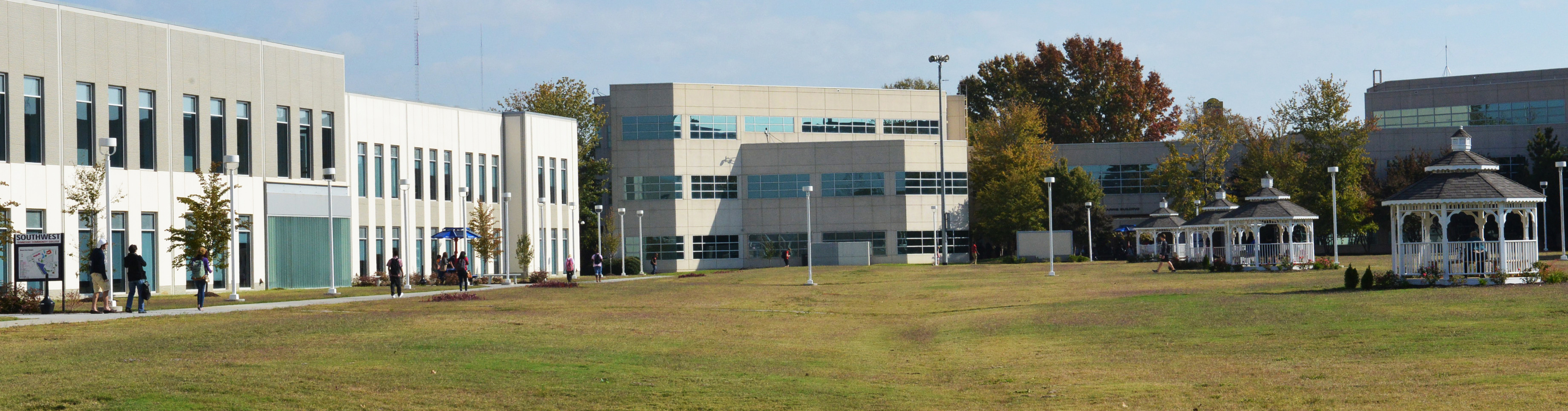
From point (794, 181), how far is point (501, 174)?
2911cm

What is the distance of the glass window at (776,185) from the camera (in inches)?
3812

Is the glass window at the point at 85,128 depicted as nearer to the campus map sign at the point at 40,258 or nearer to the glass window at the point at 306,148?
the glass window at the point at 306,148

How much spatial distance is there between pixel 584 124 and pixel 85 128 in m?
58.8

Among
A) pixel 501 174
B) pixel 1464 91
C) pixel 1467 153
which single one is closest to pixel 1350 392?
pixel 1467 153

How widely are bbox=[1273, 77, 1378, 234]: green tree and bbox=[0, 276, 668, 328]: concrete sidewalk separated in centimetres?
6220

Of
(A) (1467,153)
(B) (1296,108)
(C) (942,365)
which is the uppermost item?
(B) (1296,108)

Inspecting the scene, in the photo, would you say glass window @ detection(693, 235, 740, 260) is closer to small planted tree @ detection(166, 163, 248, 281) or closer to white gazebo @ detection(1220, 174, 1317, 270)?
white gazebo @ detection(1220, 174, 1317, 270)

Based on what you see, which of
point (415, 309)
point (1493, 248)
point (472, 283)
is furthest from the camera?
point (472, 283)

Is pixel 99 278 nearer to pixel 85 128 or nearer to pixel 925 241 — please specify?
pixel 85 128

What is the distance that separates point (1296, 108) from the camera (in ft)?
296

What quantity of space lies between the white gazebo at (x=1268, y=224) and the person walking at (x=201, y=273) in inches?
1506

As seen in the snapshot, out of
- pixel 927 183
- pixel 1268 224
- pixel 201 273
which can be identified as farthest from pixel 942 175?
pixel 201 273

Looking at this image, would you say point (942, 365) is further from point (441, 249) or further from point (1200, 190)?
point (1200, 190)

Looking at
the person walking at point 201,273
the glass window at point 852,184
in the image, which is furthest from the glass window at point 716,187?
the person walking at point 201,273
